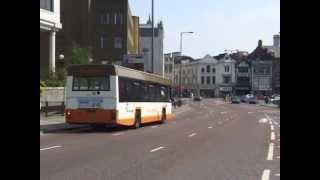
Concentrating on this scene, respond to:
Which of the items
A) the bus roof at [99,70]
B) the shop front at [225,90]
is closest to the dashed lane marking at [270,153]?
the bus roof at [99,70]

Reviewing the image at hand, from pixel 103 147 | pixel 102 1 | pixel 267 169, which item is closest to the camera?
pixel 267 169

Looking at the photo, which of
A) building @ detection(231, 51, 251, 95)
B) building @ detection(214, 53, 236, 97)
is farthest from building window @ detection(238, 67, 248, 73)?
building @ detection(214, 53, 236, 97)

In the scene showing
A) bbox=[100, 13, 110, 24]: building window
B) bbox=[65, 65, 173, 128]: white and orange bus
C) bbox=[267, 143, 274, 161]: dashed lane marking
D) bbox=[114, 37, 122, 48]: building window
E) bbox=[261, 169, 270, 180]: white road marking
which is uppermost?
bbox=[100, 13, 110, 24]: building window

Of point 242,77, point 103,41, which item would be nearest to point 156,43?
point 103,41

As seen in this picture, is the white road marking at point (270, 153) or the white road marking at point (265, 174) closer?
the white road marking at point (265, 174)

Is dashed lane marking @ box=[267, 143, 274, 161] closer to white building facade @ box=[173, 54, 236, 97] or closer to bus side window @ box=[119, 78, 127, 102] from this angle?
bus side window @ box=[119, 78, 127, 102]

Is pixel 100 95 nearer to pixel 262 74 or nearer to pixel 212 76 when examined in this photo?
pixel 262 74

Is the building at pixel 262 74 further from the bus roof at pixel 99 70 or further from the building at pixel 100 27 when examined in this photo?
the bus roof at pixel 99 70

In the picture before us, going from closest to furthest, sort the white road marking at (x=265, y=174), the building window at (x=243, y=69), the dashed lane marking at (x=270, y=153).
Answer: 1. the white road marking at (x=265, y=174)
2. the dashed lane marking at (x=270, y=153)
3. the building window at (x=243, y=69)
